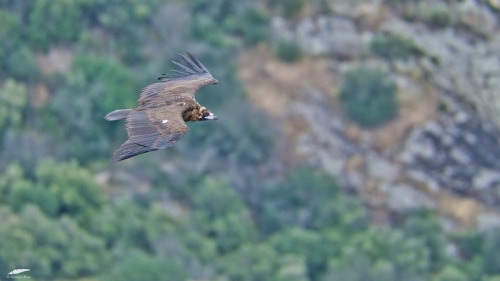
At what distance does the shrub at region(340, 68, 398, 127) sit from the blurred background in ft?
0.24

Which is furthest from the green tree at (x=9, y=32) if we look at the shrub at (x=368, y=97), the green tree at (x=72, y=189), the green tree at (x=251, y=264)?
the green tree at (x=251, y=264)

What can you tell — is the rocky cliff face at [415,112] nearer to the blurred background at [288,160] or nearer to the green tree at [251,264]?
the blurred background at [288,160]

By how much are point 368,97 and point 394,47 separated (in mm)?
2495

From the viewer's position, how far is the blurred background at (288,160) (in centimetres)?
5984

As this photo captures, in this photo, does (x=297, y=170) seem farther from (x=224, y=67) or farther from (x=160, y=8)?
(x=160, y=8)

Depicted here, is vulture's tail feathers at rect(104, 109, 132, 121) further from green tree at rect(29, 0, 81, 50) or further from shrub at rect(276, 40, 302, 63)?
green tree at rect(29, 0, 81, 50)

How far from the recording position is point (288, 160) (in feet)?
210

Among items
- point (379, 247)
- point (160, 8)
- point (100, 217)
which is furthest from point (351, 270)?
point (160, 8)

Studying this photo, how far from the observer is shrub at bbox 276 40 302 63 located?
209 feet

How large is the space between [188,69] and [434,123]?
31038mm

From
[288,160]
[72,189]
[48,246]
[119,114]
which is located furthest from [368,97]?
[119,114]

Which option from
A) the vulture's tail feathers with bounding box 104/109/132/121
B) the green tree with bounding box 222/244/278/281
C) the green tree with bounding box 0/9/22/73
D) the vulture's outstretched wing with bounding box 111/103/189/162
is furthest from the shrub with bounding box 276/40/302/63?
the vulture's tail feathers with bounding box 104/109/132/121

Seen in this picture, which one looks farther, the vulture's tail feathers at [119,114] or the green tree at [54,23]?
the green tree at [54,23]

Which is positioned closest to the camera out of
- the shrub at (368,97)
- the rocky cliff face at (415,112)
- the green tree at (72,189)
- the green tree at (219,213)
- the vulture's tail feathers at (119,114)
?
the vulture's tail feathers at (119,114)
